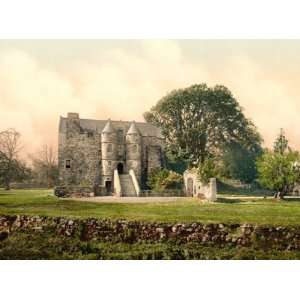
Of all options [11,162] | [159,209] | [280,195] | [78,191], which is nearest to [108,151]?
[78,191]

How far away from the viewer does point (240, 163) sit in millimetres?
10008

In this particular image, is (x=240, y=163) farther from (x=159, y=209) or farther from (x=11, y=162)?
(x=11, y=162)

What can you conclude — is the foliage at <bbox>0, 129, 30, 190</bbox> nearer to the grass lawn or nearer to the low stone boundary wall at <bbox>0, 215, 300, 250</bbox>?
the grass lawn

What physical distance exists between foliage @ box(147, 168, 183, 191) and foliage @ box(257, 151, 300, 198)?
5.00 feet

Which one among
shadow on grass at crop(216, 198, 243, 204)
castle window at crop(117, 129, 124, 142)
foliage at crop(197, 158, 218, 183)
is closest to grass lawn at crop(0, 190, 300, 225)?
shadow on grass at crop(216, 198, 243, 204)

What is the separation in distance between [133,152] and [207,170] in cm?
148

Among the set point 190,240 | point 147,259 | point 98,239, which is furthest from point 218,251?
point 98,239

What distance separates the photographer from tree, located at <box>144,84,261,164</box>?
9812 millimetres

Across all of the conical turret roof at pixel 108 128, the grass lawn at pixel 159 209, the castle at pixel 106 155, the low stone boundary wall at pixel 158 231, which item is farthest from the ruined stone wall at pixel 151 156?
the low stone boundary wall at pixel 158 231

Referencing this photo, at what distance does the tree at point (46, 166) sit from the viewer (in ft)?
32.0

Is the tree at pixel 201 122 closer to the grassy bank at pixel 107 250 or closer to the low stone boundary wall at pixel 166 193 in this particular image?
the low stone boundary wall at pixel 166 193

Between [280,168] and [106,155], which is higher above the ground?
[106,155]

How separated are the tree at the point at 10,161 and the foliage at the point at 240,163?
12.3 feet
